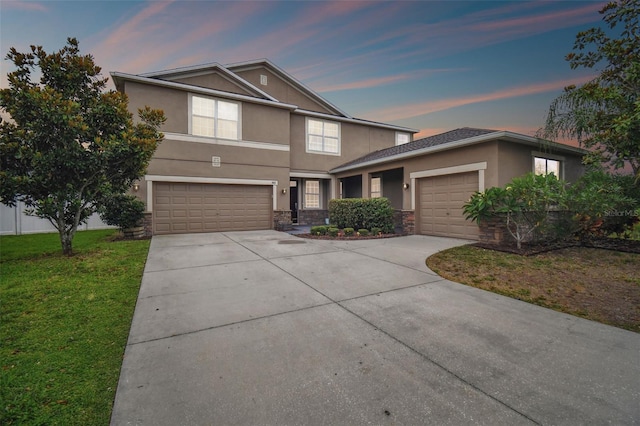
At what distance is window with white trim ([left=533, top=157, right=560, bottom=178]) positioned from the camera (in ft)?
31.6

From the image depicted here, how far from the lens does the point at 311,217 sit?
16.4m

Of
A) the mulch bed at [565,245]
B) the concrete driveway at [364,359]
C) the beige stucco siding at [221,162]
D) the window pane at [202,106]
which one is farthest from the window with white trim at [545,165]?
the window pane at [202,106]

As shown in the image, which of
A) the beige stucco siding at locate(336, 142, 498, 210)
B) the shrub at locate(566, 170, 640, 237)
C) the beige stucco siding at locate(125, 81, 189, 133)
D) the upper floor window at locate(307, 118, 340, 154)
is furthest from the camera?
the upper floor window at locate(307, 118, 340, 154)

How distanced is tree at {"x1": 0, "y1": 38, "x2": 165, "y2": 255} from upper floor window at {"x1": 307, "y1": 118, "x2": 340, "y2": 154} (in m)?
9.16

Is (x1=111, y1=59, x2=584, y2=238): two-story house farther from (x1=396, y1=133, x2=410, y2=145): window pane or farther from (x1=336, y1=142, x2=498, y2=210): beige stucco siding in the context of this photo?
(x1=396, y1=133, x2=410, y2=145): window pane

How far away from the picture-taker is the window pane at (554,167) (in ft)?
33.1

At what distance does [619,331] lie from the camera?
316cm

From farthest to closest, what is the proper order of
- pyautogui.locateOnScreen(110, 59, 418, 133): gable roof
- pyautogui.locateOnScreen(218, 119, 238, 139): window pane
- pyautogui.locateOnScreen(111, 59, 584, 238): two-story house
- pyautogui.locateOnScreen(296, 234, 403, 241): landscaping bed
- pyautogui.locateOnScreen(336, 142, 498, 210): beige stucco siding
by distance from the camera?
pyautogui.locateOnScreen(218, 119, 238, 139): window pane → pyautogui.locateOnScreen(110, 59, 418, 133): gable roof → pyautogui.locateOnScreen(296, 234, 403, 241): landscaping bed → pyautogui.locateOnScreen(111, 59, 584, 238): two-story house → pyautogui.locateOnScreen(336, 142, 498, 210): beige stucco siding

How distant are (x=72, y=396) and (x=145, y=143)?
21.4 ft

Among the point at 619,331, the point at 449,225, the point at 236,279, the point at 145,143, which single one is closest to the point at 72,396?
the point at 236,279

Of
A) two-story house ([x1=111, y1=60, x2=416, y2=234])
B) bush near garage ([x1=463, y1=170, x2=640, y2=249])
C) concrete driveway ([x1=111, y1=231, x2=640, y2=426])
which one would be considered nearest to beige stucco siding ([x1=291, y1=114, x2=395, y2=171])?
two-story house ([x1=111, y1=60, x2=416, y2=234])

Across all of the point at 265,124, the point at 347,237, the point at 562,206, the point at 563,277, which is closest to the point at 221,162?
the point at 265,124

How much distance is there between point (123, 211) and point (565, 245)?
556 inches

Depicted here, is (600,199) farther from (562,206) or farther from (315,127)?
(315,127)
